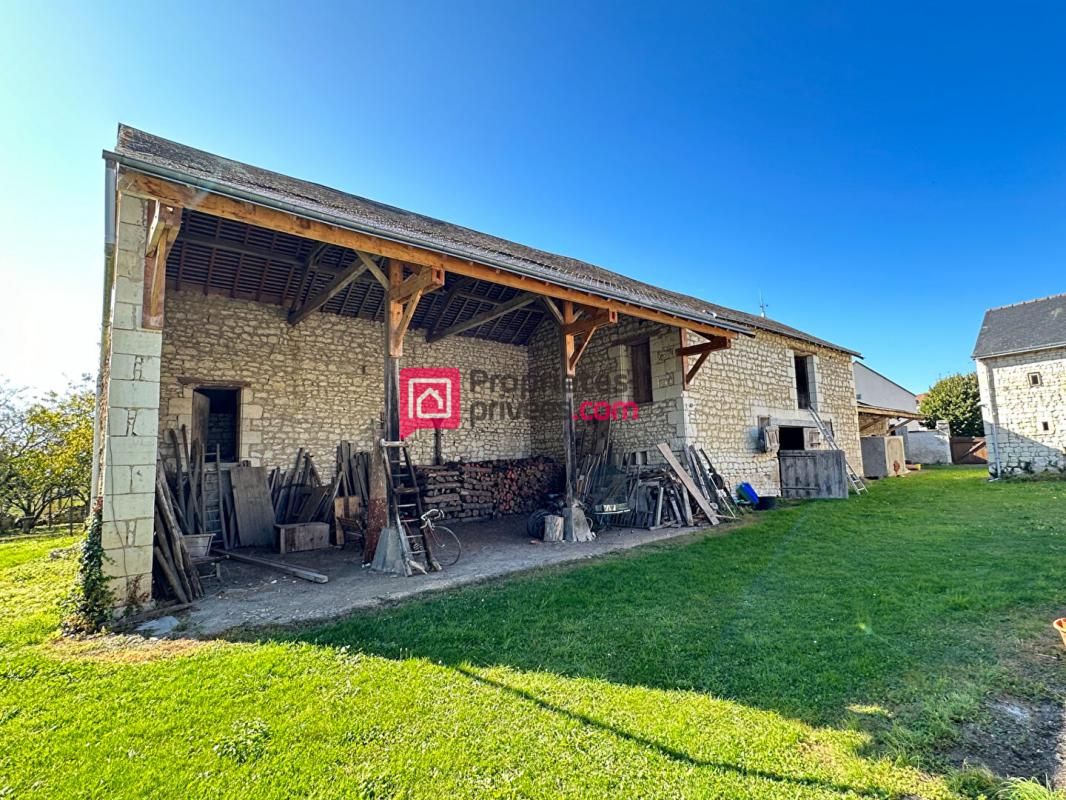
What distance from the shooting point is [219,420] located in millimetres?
8242

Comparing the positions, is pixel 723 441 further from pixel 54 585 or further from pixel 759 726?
pixel 54 585

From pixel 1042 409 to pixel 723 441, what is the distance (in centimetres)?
1103

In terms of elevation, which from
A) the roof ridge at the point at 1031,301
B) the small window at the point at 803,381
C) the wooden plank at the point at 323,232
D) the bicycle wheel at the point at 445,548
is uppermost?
the roof ridge at the point at 1031,301

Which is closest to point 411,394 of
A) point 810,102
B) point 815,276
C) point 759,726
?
point 759,726

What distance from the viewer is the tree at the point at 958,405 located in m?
21.0

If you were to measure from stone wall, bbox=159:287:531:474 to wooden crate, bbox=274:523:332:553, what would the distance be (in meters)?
Result: 1.81

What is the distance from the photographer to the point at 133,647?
312 cm

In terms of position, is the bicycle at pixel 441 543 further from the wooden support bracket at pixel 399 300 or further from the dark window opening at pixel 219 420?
the dark window opening at pixel 219 420

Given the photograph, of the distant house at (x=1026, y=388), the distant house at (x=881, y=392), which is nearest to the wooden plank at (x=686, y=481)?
the distant house at (x=1026, y=388)

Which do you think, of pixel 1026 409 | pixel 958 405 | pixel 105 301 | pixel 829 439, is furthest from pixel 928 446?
pixel 105 301

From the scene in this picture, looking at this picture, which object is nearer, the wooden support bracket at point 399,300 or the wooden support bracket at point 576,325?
the wooden support bracket at point 399,300

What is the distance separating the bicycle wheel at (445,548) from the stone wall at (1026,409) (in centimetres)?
1613

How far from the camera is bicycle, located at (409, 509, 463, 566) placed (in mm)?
5516

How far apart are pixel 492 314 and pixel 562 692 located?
6460 millimetres
